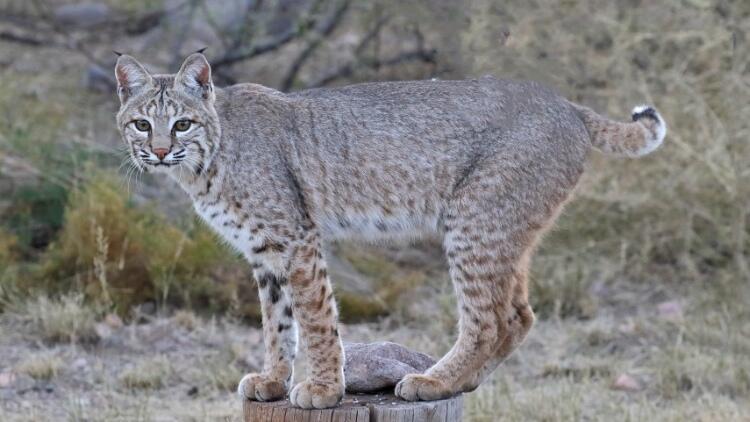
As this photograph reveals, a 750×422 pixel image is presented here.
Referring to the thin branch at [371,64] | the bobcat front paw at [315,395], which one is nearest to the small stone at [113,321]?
the bobcat front paw at [315,395]

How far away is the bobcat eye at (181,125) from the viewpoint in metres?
5.97

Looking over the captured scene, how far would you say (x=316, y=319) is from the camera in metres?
5.88

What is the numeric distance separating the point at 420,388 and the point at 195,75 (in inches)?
74.2

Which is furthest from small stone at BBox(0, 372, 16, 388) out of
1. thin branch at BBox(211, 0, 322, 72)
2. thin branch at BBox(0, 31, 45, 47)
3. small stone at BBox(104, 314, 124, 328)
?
thin branch at BBox(0, 31, 45, 47)

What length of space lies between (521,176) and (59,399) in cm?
378

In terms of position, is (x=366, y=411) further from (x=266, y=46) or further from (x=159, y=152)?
(x=266, y=46)

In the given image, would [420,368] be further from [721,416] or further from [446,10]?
[446,10]

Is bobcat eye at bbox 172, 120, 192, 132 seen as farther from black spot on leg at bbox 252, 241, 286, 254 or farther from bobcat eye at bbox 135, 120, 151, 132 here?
black spot on leg at bbox 252, 241, 286, 254

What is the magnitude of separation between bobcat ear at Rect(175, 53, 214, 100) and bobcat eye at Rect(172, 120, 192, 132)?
0.62 ft

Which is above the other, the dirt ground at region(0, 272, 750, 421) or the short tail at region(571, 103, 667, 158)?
the short tail at region(571, 103, 667, 158)

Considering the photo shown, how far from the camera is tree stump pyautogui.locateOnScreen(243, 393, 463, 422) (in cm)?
546

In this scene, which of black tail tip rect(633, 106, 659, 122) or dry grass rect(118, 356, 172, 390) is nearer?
black tail tip rect(633, 106, 659, 122)

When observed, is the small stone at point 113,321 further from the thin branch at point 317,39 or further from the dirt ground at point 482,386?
the thin branch at point 317,39

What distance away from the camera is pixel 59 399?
323 inches
